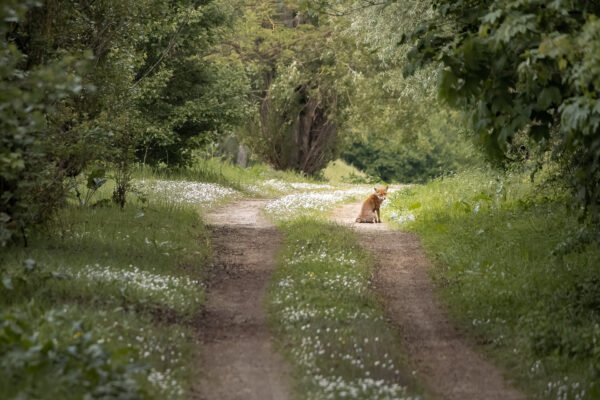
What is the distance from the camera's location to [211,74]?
35.5 meters

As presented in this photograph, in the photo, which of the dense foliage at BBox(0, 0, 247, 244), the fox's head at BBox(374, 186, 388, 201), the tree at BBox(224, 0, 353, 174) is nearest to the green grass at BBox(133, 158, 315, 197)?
the dense foliage at BBox(0, 0, 247, 244)

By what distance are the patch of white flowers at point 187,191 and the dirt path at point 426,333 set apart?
7.93 m

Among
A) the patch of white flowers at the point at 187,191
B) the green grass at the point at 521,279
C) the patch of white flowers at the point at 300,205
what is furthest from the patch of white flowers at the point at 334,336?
the patch of white flowers at the point at 187,191

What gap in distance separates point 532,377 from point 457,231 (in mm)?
10141

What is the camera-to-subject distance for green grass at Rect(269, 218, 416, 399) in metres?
10.6

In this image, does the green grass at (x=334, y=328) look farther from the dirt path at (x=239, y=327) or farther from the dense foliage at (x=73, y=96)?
the dense foliage at (x=73, y=96)

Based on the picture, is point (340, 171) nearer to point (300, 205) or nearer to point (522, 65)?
point (300, 205)

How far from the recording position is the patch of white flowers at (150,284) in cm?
1352

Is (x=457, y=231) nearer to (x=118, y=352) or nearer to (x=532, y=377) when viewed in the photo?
(x=532, y=377)

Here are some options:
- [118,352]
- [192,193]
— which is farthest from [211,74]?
[118,352]

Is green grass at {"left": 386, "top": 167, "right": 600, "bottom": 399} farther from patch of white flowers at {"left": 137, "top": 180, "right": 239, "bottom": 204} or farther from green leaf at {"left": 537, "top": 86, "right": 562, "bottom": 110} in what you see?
patch of white flowers at {"left": 137, "top": 180, "right": 239, "bottom": 204}

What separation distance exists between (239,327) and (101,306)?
6.67 feet

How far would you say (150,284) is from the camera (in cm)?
1409

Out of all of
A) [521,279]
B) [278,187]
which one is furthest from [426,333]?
[278,187]
